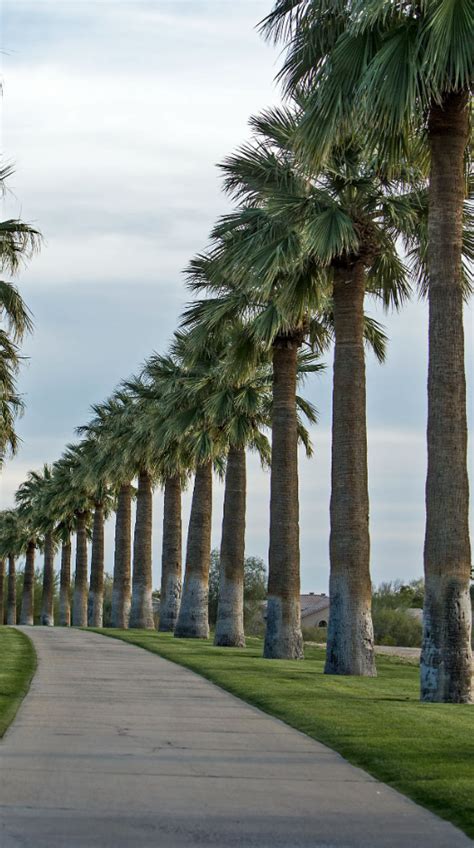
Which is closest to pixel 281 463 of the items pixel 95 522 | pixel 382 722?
pixel 382 722

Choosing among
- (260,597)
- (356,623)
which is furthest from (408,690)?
(260,597)

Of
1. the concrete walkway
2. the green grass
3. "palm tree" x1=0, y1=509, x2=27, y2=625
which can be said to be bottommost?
the concrete walkway

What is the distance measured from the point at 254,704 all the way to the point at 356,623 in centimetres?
723

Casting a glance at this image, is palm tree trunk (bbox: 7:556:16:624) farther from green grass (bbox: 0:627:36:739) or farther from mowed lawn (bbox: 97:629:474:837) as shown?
mowed lawn (bbox: 97:629:474:837)

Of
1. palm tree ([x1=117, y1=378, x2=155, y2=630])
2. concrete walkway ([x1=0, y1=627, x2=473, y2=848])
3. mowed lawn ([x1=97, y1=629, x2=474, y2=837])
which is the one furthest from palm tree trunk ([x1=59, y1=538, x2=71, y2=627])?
concrete walkway ([x1=0, y1=627, x2=473, y2=848])

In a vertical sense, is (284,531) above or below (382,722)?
above

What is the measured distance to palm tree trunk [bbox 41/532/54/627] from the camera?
88812mm

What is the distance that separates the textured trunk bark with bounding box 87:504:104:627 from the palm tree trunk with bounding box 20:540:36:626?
24.0 meters

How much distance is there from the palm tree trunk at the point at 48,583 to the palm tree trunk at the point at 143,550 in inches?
1263

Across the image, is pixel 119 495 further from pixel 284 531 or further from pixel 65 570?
pixel 284 531

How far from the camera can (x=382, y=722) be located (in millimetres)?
13766

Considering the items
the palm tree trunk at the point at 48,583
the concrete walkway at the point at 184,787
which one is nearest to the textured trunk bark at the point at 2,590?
the palm tree trunk at the point at 48,583

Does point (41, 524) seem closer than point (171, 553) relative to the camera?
No

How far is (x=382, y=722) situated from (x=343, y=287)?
12.2 m
